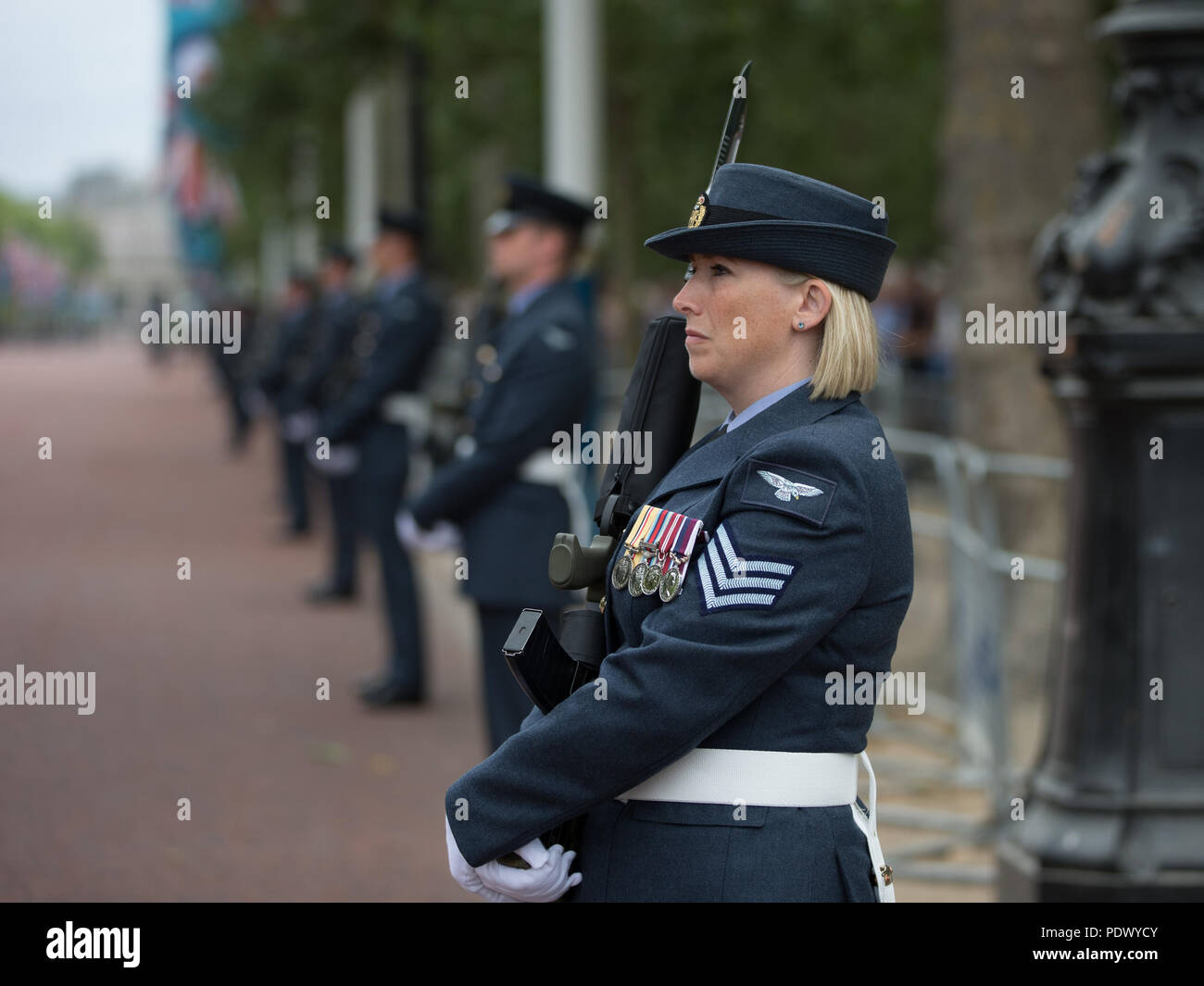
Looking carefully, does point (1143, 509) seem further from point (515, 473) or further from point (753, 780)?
point (515, 473)

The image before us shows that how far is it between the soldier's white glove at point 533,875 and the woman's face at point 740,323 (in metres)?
0.76

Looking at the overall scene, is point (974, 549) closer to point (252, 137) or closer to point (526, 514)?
point (526, 514)

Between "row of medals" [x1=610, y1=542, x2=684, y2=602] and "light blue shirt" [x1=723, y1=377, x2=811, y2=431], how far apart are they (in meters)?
0.24

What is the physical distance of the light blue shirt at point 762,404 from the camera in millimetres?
2818

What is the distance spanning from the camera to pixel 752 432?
9.16 ft

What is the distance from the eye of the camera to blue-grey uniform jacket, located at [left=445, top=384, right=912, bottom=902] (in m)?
2.62

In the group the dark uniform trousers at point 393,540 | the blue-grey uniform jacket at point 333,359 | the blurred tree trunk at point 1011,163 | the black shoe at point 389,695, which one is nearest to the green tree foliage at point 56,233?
the blue-grey uniform jacket at point 333,359

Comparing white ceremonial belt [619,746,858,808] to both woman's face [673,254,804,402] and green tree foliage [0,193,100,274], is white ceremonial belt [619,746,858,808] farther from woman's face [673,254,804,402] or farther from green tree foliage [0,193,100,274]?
green tree foliage [0,193,100,274]

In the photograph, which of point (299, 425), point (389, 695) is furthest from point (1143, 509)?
point (299, 425)

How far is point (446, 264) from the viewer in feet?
112

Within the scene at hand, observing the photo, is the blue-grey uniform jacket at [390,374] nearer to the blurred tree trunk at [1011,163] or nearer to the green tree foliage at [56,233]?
the blurred tree trunk at [1011,163]

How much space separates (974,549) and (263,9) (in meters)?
14.3

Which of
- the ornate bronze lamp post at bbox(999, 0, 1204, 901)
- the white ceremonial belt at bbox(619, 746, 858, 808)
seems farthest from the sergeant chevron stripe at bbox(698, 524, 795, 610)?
the ornate bronze lamp post at bbox(999, 0, 1204, 901)
